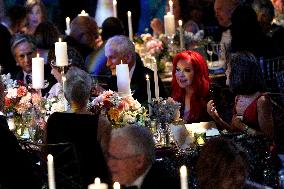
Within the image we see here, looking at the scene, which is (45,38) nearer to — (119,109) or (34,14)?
(34,14)

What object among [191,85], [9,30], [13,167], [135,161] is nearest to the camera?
[135,161]

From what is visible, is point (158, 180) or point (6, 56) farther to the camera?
point (6, 56)

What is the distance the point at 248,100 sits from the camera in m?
8.18

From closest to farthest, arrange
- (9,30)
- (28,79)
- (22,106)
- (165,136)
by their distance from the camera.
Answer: (165,136) → (22,106) → (28,79) → (9,30)

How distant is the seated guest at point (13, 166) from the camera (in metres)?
6.61

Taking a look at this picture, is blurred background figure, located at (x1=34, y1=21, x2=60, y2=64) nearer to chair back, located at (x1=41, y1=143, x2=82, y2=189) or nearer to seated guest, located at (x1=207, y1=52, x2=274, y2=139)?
seated guest, located at (x1=207, y1=52, x2=274, y2=139)

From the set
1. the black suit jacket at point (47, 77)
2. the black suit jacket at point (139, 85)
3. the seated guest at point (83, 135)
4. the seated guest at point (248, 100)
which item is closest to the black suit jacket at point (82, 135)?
the seated guest at point (83, 135)

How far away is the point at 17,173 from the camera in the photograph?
6633 millimetres

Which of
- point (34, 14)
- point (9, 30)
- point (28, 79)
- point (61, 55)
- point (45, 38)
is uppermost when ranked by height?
point (34, 14)

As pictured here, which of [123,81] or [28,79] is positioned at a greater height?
[28,79]

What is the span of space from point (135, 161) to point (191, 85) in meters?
2.99

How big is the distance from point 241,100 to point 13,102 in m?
1.74

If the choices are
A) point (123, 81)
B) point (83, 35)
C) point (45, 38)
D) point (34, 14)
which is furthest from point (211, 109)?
point (34, 14)

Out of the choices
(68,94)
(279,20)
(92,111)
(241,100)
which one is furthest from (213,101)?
(279,20)
